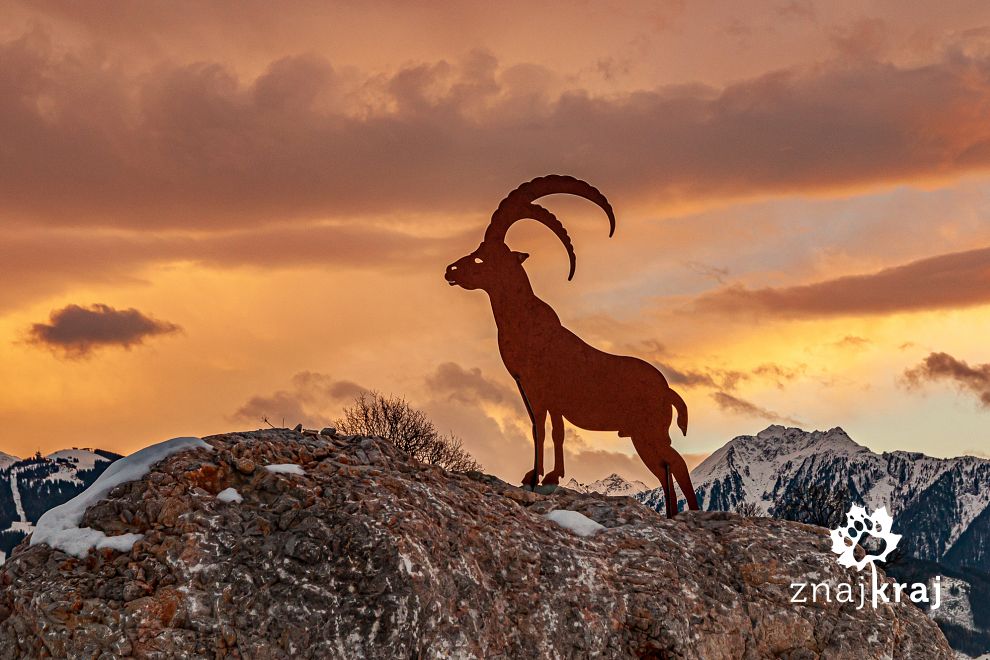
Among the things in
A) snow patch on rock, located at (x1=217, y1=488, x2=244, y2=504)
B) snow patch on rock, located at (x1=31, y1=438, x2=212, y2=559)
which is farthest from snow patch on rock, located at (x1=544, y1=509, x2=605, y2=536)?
snow patch on rock, located at (x1=31, y1=438, x2=212, y2=559)

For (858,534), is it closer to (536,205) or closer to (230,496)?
(536,205)

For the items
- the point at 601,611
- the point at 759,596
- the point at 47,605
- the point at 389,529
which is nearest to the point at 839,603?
the point at 759,596

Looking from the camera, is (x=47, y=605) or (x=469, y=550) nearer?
(x=47, y=605)

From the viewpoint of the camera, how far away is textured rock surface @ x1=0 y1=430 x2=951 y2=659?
1093 cm

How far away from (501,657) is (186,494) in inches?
145

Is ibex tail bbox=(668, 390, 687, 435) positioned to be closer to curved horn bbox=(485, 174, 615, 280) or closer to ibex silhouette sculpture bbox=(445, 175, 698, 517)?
ibex silhouette sculpture bbox=(445, 175, 698, 517)

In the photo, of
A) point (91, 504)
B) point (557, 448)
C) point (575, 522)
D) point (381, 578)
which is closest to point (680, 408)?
point (557, 448)

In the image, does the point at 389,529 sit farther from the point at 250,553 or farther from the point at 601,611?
the point at 601,611

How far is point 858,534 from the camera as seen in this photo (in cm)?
1577

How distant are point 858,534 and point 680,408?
13.2 ft

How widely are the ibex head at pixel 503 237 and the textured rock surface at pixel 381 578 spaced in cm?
470

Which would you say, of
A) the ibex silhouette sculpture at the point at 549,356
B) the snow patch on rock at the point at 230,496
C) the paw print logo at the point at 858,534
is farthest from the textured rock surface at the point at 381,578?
the ibex silhouette sculpture at the point at 549,356

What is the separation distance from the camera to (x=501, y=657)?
11797 mm

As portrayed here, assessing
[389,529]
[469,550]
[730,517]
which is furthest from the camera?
[730,517]
